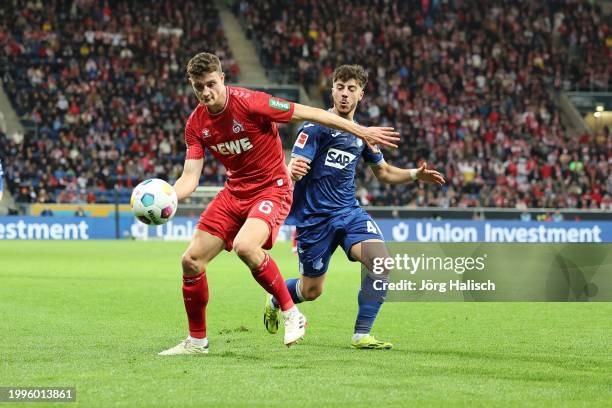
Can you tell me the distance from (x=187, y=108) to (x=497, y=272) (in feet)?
91.2

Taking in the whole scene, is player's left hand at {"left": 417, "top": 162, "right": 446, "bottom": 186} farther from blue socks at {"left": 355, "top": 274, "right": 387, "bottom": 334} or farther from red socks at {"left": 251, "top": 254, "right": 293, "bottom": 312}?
red socks at {"left": 251, "top": 254, "right": 293, "bottom": 312}

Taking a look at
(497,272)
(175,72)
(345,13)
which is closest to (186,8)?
(175,72)

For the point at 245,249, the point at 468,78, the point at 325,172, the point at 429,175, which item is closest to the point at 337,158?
the point at 325,172

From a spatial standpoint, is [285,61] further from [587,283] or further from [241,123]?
[241,123]

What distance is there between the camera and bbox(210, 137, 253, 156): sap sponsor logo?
27.0ft

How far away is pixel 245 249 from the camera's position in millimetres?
7977

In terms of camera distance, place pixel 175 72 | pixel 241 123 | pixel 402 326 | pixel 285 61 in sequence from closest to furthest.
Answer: pixel 241 123, pixel 402 326, pixel 175 72, pixel 285 61

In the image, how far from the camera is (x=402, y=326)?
1102 cm

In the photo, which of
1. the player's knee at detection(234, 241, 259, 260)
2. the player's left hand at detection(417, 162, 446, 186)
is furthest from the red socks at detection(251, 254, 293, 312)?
the player's left hand at detection(417, 162, 446, 186)

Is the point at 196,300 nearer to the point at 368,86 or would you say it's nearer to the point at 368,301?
the point at 368,301

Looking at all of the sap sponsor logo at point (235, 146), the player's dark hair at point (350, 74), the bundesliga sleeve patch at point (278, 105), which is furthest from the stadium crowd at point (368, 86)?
the bundesliga sleeve patch at point (278, 105)

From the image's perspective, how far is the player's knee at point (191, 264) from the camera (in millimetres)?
8148

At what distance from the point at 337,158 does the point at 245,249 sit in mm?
1676

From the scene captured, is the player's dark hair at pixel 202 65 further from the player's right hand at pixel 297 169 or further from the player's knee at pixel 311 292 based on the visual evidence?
the player's knee at pixel 311 292
